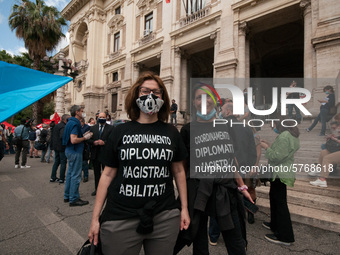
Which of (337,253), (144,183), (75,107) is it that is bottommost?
(337,253)

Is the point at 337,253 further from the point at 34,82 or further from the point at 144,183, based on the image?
the point at 34,82

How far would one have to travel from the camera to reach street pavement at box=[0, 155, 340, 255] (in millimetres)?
2514

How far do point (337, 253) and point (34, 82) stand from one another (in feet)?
14.4

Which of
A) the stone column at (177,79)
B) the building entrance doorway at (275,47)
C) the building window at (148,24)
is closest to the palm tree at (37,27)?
the building window at (148,24)

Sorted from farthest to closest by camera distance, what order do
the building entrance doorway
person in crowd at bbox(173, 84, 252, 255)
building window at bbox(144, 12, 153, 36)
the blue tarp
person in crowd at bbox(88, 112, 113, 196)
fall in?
building window at bbox(144, 12, 153, 36)
the building entrance doorway
person in crowd at bbox(88, 112, 113, 196)
the blue tarp
person in crowd at bbox(173, 84, 252, 255)

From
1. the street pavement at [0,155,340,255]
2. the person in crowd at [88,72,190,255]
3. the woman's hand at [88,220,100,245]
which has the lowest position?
the street pavement at [0,155,340,255]

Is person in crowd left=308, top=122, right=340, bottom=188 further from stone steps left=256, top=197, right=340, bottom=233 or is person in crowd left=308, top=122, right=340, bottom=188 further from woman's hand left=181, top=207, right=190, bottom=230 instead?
woman's hand left=181, top=207, right=190, bottom=230

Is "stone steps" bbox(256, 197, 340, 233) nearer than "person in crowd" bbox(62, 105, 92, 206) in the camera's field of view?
Yes

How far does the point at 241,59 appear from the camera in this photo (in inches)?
470

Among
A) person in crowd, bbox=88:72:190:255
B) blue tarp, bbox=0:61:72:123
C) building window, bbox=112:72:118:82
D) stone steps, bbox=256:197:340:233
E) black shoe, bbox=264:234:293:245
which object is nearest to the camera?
person in crowd, bbox=88:72:190:255

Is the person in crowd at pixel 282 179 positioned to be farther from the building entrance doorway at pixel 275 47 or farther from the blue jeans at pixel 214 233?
the building entrance doorway at pixel 275 47

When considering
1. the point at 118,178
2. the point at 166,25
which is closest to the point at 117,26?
the point at 166,25

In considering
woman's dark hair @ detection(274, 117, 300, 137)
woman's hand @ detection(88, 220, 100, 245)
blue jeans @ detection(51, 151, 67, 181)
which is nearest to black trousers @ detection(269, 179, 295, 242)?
woman's dark hair @ detection(274, 117, 300, 137)

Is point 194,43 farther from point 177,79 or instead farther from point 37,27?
point 37,27
